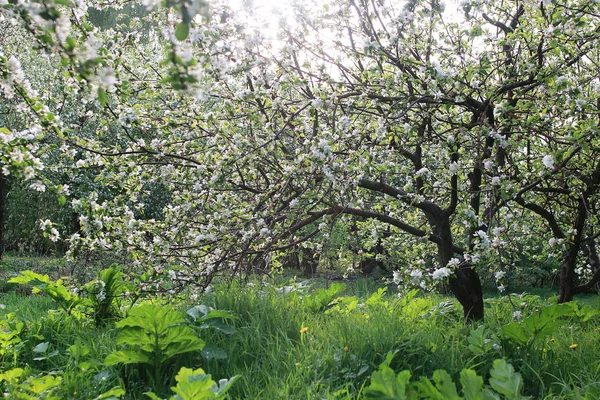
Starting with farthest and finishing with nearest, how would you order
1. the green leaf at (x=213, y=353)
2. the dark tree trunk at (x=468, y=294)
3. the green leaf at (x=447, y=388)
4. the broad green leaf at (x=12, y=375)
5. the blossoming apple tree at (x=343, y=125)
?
the dark tree trunk at (x=468, y=294) < the blossoming apple tree at (x=343, y=125) < the green leaf at (x=213, y=353) < the broad green leaf at (x=12, y=375) < the green leaf at (x=447, y=388)

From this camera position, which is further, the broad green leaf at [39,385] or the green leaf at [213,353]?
the green leaf at [213,353]

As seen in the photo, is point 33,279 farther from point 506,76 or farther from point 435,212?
point 506,76

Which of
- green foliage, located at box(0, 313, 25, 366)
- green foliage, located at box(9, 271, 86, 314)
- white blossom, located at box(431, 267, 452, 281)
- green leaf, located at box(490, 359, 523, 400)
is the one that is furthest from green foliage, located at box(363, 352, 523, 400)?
green foliage, located at box(9, 271, 86, 314)

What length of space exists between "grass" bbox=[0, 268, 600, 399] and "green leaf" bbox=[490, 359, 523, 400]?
0.43 metres

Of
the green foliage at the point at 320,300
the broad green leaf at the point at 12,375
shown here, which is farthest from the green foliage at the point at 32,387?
the green foliage at the point at 320,300

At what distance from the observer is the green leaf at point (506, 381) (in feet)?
6.32

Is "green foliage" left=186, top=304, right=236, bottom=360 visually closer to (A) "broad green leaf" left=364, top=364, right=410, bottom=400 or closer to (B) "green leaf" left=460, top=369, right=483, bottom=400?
(A) "broad green leaf" left=364, top=364, right=410, bottom=400

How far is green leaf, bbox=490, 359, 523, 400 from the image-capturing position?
1.93 metres

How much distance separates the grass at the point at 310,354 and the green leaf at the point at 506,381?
429 millimetres

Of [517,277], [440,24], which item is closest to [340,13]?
[440,24]

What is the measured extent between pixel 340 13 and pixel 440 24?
0.90m

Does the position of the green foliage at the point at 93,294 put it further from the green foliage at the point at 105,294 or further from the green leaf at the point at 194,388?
the green leaf at the point at 194,388

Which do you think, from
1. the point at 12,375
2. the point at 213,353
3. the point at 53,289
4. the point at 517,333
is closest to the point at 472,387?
the point at 517,333

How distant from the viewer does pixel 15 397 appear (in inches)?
90.3
